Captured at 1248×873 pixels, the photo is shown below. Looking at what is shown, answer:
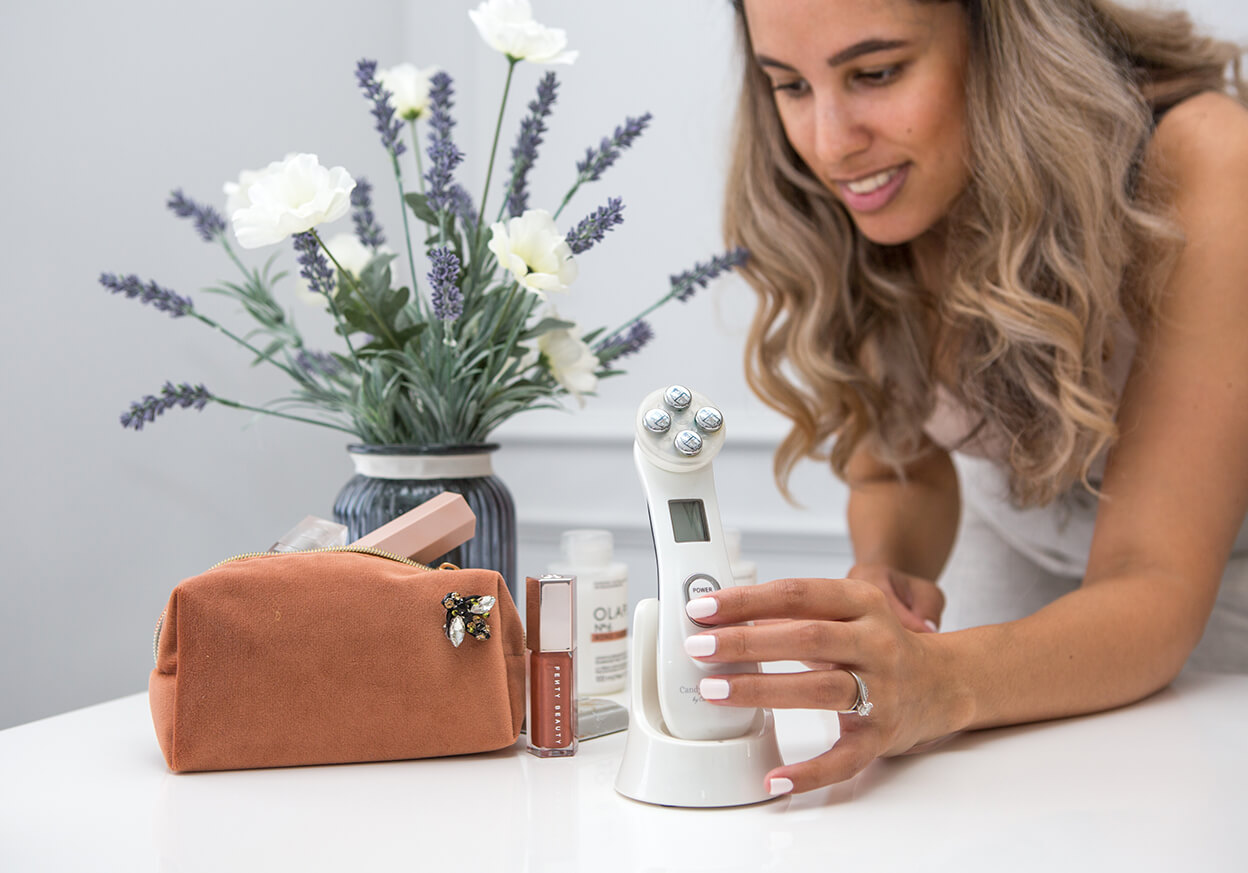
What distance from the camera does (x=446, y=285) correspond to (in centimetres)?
72

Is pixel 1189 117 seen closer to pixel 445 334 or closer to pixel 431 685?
pixel 445 334

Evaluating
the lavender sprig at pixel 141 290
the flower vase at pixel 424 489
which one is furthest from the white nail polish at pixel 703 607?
the lavender sprig at pixel 141 290

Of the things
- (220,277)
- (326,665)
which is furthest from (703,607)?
(220,277)

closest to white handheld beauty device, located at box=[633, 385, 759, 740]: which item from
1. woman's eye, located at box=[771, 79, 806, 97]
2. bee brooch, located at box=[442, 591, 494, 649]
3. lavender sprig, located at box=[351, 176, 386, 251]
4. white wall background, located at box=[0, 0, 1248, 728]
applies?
bee brooch, located at box=[442, 591, 494, 649]

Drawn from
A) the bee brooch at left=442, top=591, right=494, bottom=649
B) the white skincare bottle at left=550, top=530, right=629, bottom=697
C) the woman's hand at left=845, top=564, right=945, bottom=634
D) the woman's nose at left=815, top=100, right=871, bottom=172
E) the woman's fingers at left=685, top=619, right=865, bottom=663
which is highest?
the woman's nose at left=815, top=100, right=871, bottom=172

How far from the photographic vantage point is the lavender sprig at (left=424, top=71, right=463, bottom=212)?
0.75 metres

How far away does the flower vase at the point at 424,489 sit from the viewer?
0.77m

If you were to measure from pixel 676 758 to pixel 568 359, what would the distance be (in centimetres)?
36

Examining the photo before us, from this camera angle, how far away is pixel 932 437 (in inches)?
50.0

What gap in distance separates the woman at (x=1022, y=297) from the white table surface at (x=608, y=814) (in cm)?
5

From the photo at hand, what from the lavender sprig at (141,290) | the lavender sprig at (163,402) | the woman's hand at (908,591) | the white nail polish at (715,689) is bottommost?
the woman's hand at (908,591)

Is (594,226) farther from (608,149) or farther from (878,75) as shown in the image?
(878,75)

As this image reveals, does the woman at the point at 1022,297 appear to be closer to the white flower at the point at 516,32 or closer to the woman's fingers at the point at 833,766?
the woman's fingers at the point at 833,766

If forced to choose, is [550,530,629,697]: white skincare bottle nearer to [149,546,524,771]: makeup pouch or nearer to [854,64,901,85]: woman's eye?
[149,546,524,771]: makeup pouch
